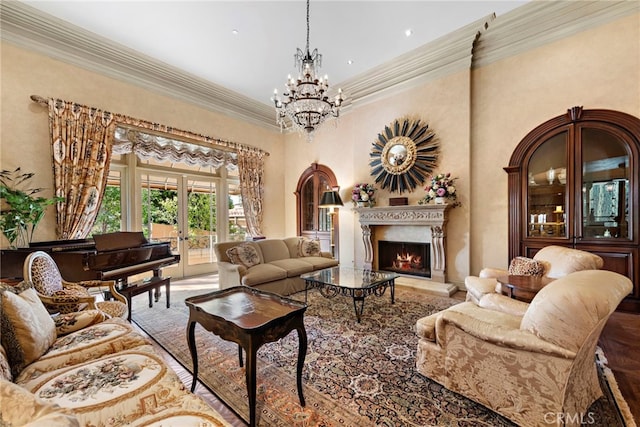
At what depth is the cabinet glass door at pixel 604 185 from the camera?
3.54m

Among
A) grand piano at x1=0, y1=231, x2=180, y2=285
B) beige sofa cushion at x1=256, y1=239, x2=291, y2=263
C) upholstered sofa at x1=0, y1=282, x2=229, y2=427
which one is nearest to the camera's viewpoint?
upholstered sofa at x1=0, y1=282, x2=229, y2=427

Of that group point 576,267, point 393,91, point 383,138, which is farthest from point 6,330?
point 393,91

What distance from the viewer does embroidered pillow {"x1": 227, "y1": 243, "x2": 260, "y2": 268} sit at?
4.07 meters

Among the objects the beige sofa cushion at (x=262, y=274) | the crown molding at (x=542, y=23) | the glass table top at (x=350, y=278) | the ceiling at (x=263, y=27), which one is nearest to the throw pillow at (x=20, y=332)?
the beige sofa cushion at (x=262, y=274)

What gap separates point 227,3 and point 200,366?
13.8ft

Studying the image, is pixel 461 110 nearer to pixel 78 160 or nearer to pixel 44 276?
pixel 44 276

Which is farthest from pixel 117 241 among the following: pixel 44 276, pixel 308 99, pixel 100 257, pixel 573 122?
pixel 573 122

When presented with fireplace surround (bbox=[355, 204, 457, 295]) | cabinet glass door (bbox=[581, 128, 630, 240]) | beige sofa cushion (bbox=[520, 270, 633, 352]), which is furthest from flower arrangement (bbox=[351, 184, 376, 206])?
beige sofa cushion (bbox=[520, 270, 633, 352])

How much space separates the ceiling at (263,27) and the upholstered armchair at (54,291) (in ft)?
10.9

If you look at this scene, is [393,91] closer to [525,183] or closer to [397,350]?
[525,183]

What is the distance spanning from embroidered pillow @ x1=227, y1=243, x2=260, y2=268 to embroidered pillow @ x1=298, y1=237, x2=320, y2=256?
1093 millimetres

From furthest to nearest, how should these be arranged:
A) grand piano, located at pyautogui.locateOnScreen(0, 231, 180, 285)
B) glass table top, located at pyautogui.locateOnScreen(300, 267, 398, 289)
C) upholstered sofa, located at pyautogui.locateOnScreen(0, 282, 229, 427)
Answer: glass table top, located at pyautogui.locateOnScreen(300, 267, 398, 289), grand piano, located at pyautogui.locateOnScreen(0, 231, 180, 285), upholstered sofa, located at pyautogui.locateOnScreen(0, 282, 229, 427)

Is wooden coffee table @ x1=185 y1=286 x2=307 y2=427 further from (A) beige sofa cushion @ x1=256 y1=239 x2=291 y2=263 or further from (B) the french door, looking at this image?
(B) the french door

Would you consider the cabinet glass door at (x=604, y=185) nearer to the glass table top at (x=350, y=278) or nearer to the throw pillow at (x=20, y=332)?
the glass table top at (x=350, y=278)
